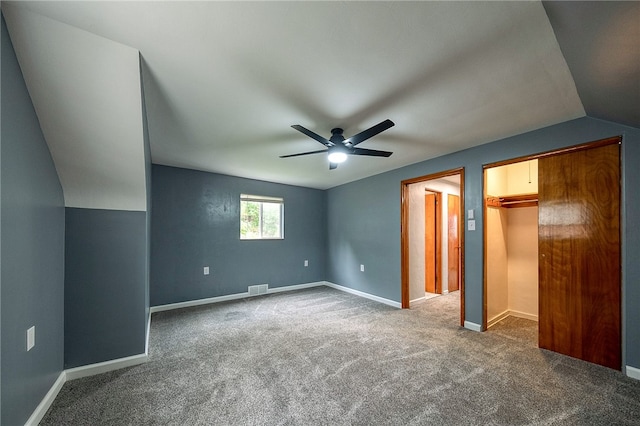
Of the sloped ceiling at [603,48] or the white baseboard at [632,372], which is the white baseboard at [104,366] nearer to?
the sloped ceiling at [603,48]

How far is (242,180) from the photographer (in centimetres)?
472

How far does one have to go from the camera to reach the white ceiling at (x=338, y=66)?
1.24 m

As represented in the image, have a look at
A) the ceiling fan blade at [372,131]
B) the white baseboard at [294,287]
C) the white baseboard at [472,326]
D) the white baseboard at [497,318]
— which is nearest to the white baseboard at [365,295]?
the white baseboard at [294,287]

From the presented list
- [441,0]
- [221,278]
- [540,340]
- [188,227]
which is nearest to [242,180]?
[188,227]

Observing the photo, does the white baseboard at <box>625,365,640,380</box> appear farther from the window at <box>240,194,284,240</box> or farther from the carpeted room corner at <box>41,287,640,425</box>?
the window at <box>240,194,284,240</box>

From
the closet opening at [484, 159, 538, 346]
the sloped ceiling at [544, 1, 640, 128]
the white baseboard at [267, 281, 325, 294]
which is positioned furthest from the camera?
the white baseboard at [267, 281, 325, 294]

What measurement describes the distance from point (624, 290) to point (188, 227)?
5.23 meters

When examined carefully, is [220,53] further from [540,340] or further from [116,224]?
A: [540,340]

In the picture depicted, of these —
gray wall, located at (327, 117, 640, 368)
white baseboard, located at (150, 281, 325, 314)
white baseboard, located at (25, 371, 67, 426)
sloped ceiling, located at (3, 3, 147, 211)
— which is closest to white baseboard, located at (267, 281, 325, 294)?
white baseboard, located at (150, 281, 325, 314)

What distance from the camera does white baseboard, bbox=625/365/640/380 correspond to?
6.56ft

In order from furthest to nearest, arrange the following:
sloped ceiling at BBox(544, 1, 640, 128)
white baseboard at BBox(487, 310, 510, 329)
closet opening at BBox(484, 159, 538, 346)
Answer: closet opening at BBox(484, 159, 538, 346) < white baseboard at BBox(487, 310, 510, 329) < sloped ceiling at BBox(544, 1, 640, 128)

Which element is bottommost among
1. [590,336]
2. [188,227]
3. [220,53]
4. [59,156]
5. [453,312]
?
[453,312]

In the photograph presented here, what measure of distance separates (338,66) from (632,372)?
3371 mm

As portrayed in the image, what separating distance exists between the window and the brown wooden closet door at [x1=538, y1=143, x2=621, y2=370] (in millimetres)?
4153
